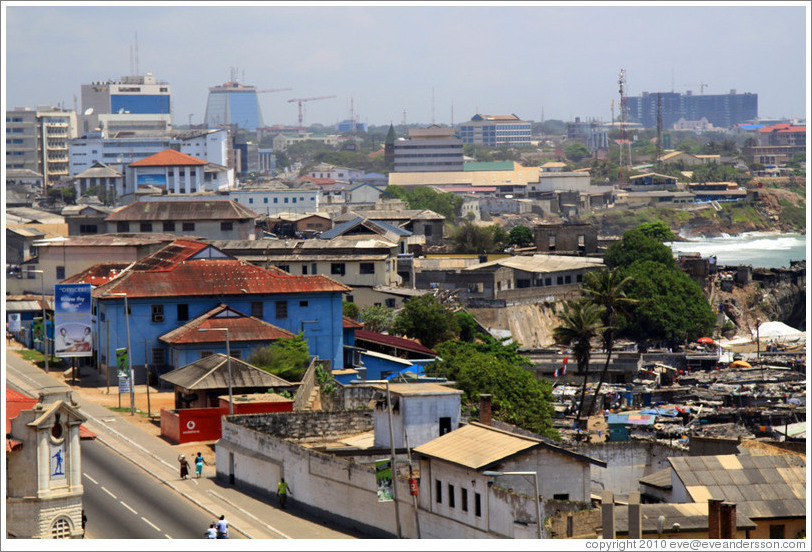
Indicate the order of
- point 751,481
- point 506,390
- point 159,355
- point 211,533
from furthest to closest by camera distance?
point 159,355 < point 506,390 < point 751,481 < point 211,533

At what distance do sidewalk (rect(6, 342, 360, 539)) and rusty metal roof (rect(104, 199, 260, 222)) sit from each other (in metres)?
37.6

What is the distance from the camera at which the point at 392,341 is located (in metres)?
66.3

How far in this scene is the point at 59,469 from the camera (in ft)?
99.2

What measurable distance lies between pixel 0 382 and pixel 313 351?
3342cm

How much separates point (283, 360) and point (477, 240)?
62.8 m

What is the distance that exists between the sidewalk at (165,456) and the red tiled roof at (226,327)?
2.59 meters

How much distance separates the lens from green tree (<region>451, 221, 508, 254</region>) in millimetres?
116662

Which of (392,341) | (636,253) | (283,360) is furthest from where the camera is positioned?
(636,253)

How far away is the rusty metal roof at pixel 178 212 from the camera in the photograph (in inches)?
3944

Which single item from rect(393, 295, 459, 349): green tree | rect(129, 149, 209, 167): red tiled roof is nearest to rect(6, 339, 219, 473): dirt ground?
rect(393, 295, 459, 349): green tree

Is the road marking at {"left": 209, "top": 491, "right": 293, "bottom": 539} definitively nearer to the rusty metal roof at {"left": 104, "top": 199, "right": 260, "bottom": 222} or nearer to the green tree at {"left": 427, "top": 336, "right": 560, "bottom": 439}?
the green tree at {"left": 427, "top": 336, "right": 560, "bottom": 439}

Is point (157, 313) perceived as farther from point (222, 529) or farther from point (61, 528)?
point (61, 528)

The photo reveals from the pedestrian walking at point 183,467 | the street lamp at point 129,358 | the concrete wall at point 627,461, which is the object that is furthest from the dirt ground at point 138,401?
the concrete wall at point 627,461

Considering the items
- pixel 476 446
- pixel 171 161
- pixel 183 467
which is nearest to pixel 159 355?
pixel 183 467
